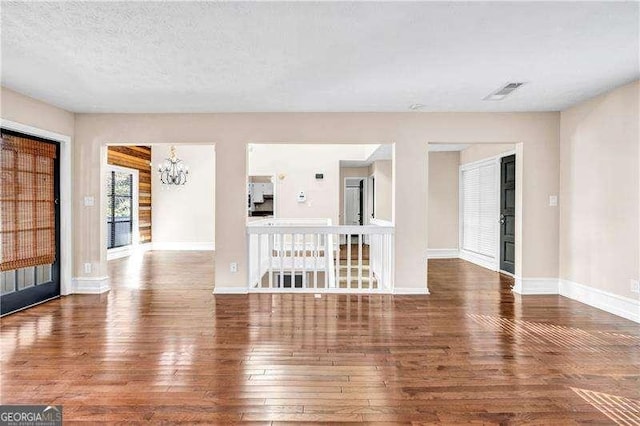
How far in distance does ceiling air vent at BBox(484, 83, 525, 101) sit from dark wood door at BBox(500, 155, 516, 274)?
7.91 feet

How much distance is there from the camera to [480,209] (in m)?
7.41

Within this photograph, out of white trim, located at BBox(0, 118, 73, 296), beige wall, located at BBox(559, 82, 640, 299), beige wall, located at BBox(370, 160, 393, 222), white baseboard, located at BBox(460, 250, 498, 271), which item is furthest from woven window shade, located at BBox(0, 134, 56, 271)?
beige wall, located at BBox(370, 160, 393, 222)

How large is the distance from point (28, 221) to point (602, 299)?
21.9 ft

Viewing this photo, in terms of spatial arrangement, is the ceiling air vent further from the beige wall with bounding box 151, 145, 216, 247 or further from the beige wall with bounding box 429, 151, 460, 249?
the beige wall with bounding box 151, 145, 216, 247

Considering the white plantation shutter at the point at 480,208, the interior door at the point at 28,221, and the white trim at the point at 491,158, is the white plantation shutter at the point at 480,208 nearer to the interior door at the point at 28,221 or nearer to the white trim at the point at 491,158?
the white trim at the point at 491,158

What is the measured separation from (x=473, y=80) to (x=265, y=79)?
206 centimetres

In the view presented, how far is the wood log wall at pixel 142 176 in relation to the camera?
907cm

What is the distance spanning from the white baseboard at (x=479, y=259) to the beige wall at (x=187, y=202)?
663 cm

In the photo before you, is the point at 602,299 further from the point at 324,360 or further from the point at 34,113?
the point at 34,113

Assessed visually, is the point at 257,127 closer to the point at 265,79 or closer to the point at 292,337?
the point at 265,79

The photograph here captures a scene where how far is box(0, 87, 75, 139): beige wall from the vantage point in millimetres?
3822

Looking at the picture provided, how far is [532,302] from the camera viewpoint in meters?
4.42

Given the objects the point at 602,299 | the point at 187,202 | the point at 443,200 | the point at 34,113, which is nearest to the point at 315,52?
the point at 34,113

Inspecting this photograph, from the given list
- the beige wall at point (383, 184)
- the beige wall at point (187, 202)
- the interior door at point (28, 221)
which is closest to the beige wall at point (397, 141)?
the interior door at point (28, 221)
